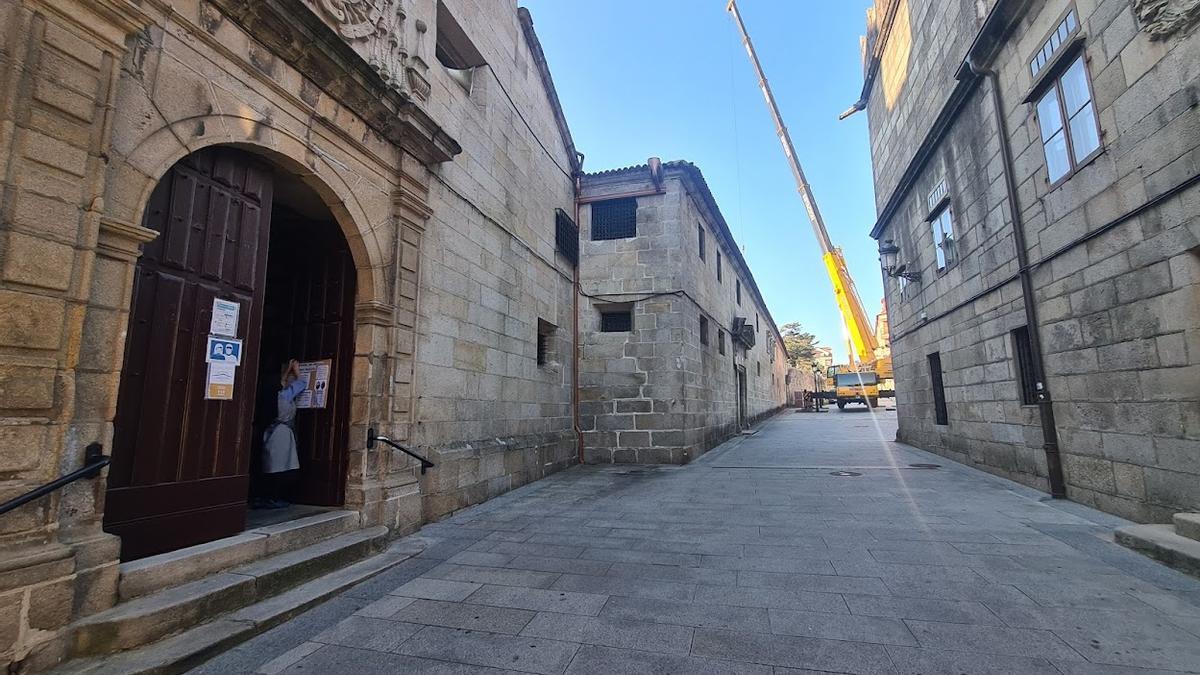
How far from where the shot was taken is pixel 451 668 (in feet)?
7.98

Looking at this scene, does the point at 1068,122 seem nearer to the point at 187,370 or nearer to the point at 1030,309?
the point at 1030,309

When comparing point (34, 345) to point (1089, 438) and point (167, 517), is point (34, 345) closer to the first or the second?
point (167, 517)

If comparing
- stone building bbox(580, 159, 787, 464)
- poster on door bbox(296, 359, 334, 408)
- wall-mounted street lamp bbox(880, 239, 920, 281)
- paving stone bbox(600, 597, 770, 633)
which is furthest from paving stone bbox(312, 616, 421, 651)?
wall-mounted street lamp bbox(880, 239, 920, 281)

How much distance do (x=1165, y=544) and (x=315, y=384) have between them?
6.83 metres

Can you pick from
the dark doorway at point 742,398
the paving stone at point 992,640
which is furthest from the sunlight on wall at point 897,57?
the paving stone at point 992,640

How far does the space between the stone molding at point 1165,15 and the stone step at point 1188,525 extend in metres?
3.65

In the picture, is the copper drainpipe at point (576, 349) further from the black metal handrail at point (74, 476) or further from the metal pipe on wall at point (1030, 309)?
the black metal handrail at point (74, 476)

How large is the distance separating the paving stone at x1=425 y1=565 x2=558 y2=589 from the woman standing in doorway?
171 centimetres

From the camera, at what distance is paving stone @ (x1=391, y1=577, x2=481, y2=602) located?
10.9 ft

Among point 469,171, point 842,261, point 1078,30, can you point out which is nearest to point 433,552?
point 469,171

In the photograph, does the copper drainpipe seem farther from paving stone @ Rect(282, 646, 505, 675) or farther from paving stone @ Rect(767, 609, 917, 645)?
paving stone @ Rect(282, 646, 505, 675)

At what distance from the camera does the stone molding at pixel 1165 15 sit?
3.77 m

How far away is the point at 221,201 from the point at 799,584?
4814 millimetres

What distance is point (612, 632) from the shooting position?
9.02ft
